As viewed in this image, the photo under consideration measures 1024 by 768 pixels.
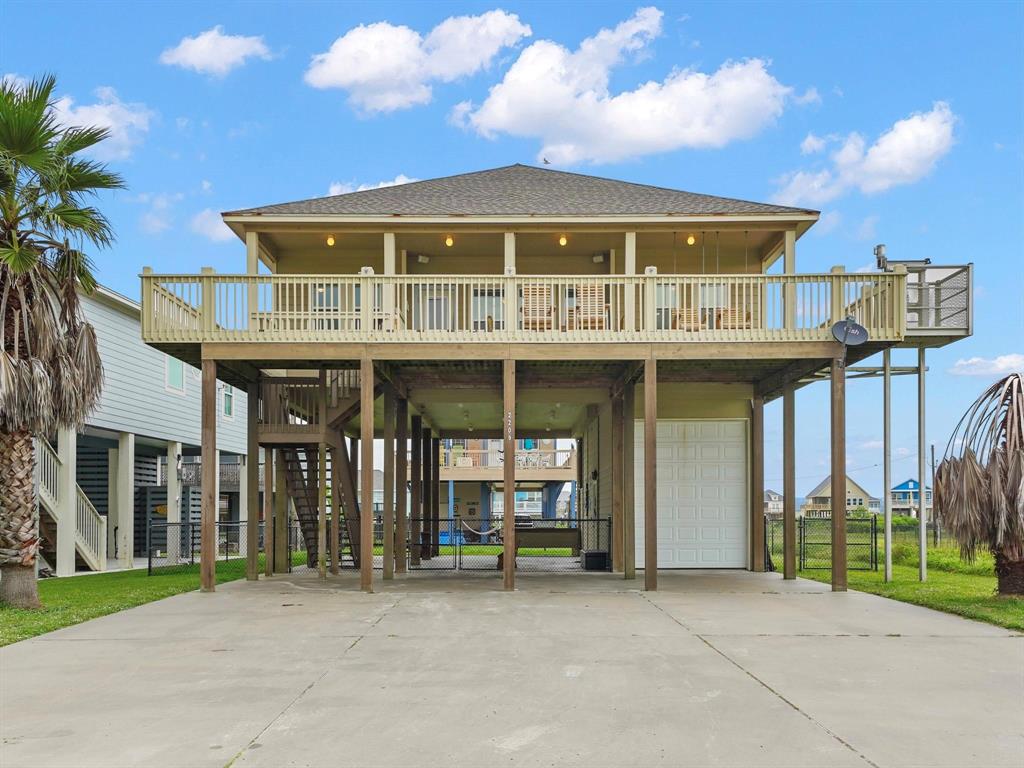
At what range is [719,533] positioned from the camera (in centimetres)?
1744

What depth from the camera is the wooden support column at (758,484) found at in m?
16.6

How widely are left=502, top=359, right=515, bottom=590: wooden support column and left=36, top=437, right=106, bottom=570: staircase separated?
9.88m

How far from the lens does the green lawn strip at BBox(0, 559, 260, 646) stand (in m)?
10.1

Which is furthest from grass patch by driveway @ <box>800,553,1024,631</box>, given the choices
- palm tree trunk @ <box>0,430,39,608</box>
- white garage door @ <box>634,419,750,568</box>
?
palm tree trunk @ <box>0,430,39,608</box>

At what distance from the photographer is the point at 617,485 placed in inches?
643

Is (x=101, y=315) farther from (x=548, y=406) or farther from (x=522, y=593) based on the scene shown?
(x=522, y=593)

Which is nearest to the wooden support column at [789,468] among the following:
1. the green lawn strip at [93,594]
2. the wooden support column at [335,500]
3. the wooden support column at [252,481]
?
the wooden support column at [335,500]

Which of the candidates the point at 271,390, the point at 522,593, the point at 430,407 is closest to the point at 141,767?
the point at 522,593

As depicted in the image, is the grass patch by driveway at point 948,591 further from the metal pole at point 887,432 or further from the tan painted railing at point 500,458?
the tan painted railing at point 500,458

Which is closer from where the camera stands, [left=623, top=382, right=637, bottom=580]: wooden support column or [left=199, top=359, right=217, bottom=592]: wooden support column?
[left=199, top=359, right=217, bottom=592]: wooden support column

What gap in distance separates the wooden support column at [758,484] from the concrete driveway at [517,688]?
5.27 m

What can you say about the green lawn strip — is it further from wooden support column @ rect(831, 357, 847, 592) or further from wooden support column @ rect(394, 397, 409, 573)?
wooden support column @ rect(831, 357, 847, 592)

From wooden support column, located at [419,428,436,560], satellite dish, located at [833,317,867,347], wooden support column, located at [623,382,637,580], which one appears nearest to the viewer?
satellite dish, located at [833,317,867,347]

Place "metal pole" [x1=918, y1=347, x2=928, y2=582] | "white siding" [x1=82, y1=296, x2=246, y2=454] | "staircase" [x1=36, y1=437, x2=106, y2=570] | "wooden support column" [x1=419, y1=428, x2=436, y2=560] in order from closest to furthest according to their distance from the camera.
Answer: "metal pole" [x1=918, y1=347, x2=928, y2=582]
"staircase" [x1=36, y1=437, x2=106, y2=570]
"white siding" [x1=82, y1=296, x2=246, y2=454]
"wooden support column" [x1=419, y1=428, x2=436, y2=560]
